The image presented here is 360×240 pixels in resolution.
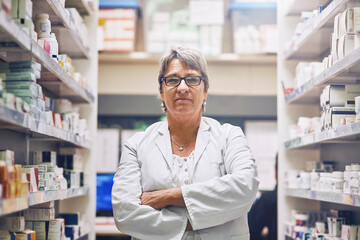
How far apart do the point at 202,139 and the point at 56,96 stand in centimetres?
155

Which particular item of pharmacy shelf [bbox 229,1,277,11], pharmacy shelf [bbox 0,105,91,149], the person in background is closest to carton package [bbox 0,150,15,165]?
pharmacy shelf [bbox 0,105,91,149]

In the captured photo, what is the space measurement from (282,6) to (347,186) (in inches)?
79.2

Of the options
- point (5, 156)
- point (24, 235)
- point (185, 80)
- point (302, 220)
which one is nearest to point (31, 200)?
point (24, 235)

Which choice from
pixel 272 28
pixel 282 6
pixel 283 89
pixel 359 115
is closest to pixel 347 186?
pixel 359 115

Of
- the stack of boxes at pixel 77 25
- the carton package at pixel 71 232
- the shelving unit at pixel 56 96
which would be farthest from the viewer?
the carton package at pixel 71 232

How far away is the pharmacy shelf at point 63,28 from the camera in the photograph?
281 centimetres

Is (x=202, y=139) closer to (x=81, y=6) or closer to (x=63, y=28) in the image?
(x=63, y=28)

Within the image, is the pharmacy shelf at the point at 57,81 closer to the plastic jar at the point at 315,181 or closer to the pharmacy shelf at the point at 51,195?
the pharmacy shelf at the point at 51,195

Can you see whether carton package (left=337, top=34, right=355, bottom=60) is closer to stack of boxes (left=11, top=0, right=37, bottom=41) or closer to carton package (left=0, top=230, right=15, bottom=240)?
stack of boxes (left=11, top=0, right=37, bottom=41)

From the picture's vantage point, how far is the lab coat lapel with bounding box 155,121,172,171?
260cm

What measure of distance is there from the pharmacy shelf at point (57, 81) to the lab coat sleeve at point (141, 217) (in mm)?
752

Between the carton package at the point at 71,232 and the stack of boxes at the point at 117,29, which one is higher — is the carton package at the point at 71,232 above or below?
below

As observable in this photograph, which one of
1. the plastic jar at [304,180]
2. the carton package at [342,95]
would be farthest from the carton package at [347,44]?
the plastic jar at [304,180]

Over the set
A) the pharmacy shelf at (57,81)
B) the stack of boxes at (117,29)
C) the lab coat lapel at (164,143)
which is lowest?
the lab coat lapel at (164,143)
